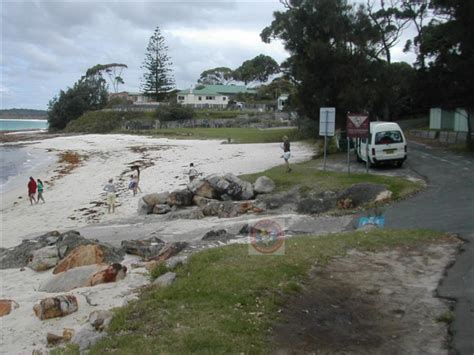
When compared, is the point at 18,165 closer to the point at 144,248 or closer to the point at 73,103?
the point at 144,248

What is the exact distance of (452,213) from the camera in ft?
40.3

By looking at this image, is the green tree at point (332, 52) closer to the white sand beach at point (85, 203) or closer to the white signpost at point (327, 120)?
the white sand beach at point (85, 203)

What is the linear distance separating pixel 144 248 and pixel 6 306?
3598 mm

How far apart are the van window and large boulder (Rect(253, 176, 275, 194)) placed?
5308mm

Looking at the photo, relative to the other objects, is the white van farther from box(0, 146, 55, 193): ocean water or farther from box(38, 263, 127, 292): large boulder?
box(0, 146, 55, 193): ocean water

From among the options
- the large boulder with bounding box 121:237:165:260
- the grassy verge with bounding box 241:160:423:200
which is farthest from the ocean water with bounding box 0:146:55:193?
the large boulder with bounding box 121:237:165:260

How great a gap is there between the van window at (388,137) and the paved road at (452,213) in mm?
1369

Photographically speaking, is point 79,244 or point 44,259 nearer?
point 44,259

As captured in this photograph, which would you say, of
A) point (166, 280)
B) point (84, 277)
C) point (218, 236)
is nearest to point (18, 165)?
point (218, 236)

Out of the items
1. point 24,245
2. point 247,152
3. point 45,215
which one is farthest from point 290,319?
point 247,152

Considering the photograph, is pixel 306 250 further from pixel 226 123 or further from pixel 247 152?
pixel 226 123

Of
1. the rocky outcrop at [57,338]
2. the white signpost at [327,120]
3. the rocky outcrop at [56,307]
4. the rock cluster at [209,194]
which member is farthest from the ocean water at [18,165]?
the rocky outcrop at [57,338]

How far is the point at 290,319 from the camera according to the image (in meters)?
5.80

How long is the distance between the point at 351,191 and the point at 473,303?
9654 millimetres
